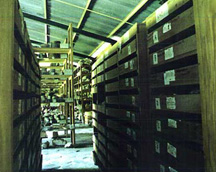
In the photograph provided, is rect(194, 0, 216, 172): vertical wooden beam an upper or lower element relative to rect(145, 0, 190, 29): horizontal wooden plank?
lower

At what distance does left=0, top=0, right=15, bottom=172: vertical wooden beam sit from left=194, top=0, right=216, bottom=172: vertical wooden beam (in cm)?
108

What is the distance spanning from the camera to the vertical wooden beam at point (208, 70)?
1204 mm

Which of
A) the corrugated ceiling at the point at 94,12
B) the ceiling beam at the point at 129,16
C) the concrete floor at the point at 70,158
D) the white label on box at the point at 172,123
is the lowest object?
the concrete floor at the point at 70,158

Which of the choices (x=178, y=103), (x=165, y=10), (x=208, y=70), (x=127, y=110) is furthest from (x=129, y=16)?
(x=208, y=70)

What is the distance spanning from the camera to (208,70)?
48.8 inches

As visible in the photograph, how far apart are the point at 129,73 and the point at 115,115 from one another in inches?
35.3

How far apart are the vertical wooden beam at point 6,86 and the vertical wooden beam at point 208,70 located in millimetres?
1078

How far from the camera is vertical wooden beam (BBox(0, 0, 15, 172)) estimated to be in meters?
1.10

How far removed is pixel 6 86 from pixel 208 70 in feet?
3.61

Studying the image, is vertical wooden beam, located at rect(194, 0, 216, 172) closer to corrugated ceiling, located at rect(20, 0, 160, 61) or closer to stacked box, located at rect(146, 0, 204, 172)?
stacked box, located at rect(146, 0, 204, 172)

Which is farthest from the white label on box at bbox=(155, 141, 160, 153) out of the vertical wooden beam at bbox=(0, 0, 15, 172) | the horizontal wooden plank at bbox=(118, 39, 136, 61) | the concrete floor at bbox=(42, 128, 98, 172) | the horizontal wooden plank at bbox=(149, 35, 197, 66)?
the concrete floor at bbox=(42, 128, 98, 172)

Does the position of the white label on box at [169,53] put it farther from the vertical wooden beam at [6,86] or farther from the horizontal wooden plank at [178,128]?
the vertical wooden beam at [6,86]

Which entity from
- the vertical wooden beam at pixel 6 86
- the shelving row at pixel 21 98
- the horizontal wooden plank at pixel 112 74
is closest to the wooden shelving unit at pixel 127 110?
the horizontal wooden plank at pixel 112 74

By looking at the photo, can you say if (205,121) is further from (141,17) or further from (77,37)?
(77,37)
